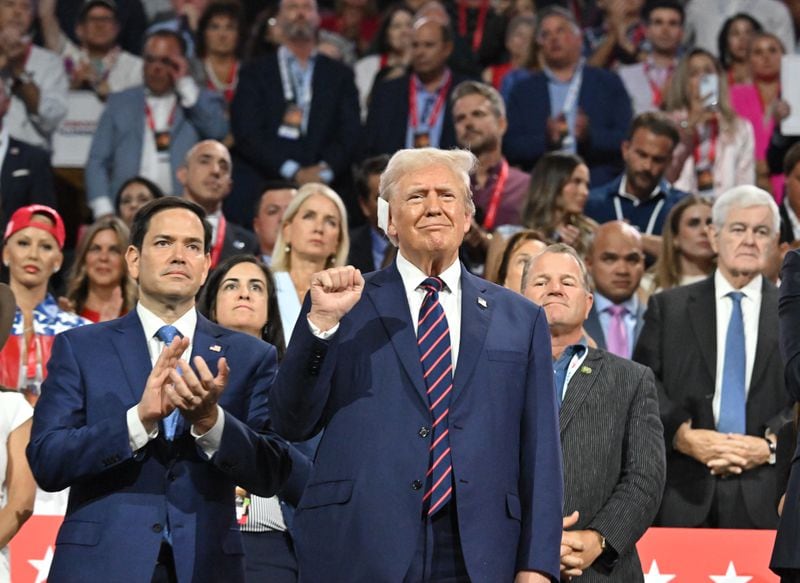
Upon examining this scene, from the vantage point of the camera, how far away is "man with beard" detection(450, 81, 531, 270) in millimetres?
8156

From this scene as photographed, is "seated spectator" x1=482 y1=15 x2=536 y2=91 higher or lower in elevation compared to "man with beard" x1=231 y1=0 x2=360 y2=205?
higher

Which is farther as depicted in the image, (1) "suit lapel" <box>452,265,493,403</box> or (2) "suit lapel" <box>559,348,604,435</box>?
(2) "suit lapel" <box>559,348,604,435</box>

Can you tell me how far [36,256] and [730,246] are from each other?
122 inches

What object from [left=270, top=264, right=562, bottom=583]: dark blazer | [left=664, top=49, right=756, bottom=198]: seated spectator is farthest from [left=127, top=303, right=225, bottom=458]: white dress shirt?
[left=664, top=49, right=756, bottom=198]: seated spectator

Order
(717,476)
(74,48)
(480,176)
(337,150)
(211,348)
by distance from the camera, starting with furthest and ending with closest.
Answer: (74,48)
(337,150)
(480,176)
(717,476)
(211,348)

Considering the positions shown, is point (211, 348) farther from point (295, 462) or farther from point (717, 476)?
point (717, 476)

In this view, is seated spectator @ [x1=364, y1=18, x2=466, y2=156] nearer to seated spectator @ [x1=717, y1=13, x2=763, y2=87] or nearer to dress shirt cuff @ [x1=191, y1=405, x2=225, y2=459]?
seated spectator @ [x1=717, y1=13, x2=763, y2=87]

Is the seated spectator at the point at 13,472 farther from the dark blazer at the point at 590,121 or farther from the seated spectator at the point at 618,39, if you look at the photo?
the seated spectator at the point at 618,39

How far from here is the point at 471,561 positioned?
366 cm

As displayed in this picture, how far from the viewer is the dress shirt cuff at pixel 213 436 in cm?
386

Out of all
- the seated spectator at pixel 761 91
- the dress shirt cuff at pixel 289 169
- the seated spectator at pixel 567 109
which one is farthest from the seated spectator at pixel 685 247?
the dress shirt cuff at pixel 289 169

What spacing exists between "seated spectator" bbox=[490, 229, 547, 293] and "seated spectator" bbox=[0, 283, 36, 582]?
2.43m

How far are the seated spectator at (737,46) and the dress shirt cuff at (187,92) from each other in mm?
3751

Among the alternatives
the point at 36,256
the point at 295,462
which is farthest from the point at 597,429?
the point at 36,256
